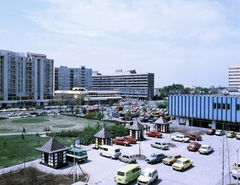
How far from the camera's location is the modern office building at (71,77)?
14025 centimetres

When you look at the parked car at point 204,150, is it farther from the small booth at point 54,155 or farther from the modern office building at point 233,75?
the modern office building at point 233,75

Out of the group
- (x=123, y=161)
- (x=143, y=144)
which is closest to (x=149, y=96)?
(x=143, y=144)

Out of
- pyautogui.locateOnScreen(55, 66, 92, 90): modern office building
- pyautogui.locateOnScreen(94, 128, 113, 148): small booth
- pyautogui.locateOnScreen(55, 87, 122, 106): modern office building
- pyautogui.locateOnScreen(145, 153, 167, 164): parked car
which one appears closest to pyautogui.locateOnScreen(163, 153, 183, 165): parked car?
pyautogui.locateOnScreen(145, 153, 167, 164): parked car

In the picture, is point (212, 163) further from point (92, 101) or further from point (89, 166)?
point (92, 101)

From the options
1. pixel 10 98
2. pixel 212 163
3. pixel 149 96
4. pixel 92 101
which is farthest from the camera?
pixel 149 96

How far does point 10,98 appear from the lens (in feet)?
300

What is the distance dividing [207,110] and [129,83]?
111438 millimetres

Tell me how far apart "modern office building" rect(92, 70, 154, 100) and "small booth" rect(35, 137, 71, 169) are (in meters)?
115

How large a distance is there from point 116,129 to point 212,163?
18654 mm

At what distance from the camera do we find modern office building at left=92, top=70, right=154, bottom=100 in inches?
5763

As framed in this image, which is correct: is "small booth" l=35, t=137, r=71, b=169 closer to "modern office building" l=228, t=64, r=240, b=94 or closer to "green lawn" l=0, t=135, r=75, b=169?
"green lawn" l=0, t=135, r=75, b=169

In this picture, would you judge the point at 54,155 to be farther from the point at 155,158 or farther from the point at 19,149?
the point at 155,158

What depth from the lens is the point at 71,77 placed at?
479ft

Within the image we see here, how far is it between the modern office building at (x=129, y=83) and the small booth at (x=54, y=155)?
115 metres
